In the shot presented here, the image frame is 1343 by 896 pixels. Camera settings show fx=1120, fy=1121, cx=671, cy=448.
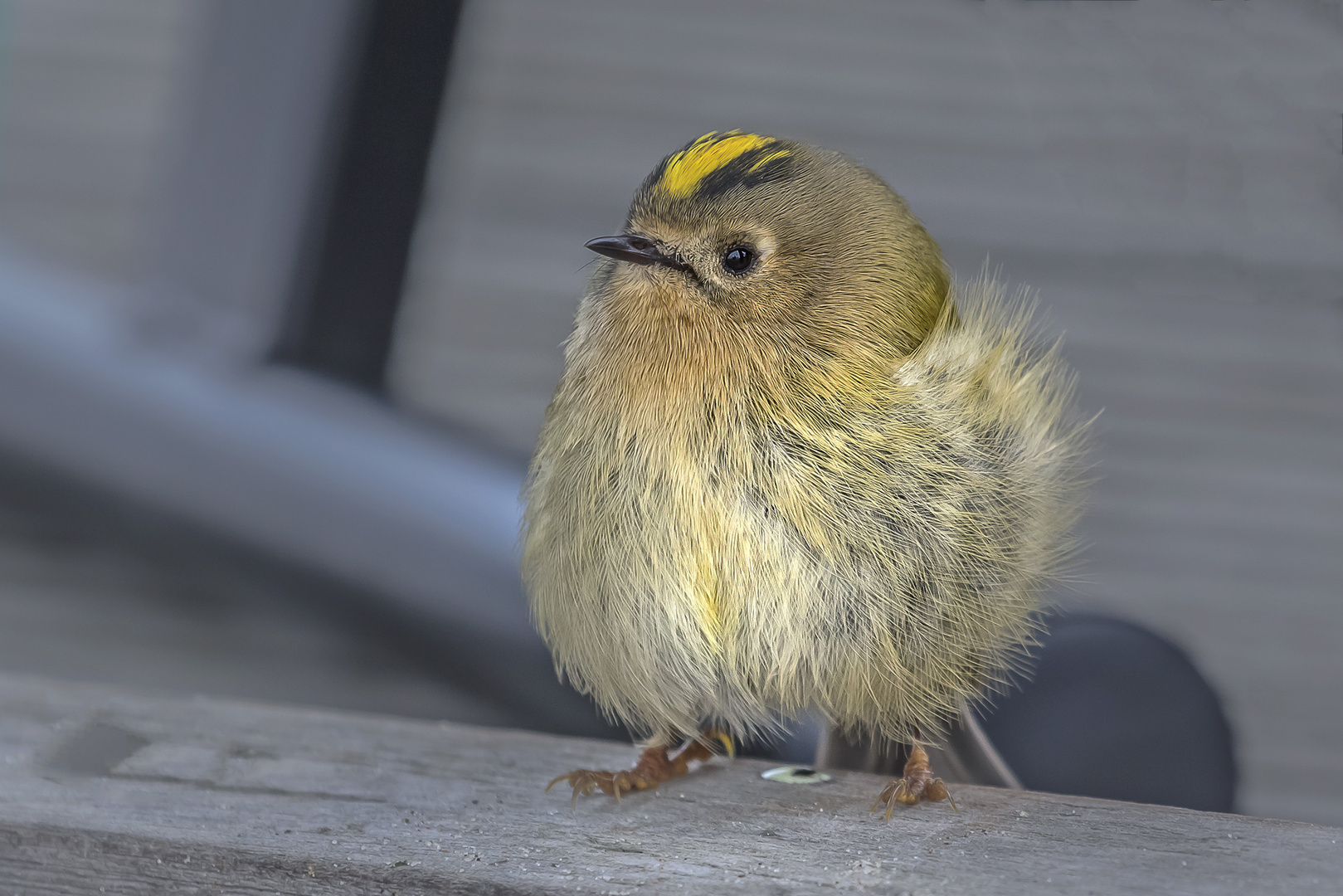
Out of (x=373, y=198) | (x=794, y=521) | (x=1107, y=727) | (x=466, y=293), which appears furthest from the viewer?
(x=466, y=293)

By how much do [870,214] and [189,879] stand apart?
108cm

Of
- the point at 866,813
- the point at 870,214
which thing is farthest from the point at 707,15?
the point at 866,813

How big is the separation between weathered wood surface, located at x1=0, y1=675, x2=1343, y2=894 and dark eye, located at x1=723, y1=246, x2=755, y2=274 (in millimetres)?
649

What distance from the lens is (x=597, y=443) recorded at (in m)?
1.35

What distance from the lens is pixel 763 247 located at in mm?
1331

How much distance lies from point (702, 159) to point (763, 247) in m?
0.13

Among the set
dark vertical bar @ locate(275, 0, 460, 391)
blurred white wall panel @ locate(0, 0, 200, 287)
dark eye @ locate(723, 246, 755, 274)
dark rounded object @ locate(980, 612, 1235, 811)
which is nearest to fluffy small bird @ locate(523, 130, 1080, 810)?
dark eye @ locate(723, 246, 755, 274)

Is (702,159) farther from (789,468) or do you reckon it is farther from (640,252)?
(789,468)

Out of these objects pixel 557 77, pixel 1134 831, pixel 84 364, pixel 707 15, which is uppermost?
pixel 707 15

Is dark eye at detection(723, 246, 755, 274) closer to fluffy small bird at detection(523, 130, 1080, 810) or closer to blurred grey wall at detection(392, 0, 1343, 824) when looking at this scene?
fluffy small bird at detection(523, 130, 1080, 810)

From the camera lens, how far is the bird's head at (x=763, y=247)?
1.32 metres

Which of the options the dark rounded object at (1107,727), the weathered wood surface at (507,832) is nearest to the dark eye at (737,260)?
the weathered wood surface at (507,832)

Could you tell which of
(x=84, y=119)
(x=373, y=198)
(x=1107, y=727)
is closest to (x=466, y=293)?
(x=84, y=119)

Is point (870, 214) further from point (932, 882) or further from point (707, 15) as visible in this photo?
point (707, 15)
